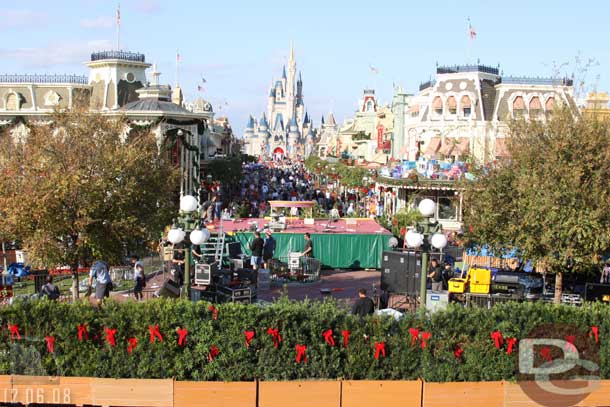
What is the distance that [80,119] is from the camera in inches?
609

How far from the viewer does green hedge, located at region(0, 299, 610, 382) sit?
10.3 metres

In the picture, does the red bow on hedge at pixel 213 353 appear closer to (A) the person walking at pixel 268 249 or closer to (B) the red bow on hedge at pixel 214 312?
(B) the red bow on hedge at pixel 214 312

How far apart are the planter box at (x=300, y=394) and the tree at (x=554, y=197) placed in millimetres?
7178

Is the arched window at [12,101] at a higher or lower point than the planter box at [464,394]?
higher

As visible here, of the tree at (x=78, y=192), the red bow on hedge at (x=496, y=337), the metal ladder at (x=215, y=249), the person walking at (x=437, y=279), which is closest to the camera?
the red bow on hedge at (x=496, y=337)

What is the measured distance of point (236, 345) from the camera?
34.1ft

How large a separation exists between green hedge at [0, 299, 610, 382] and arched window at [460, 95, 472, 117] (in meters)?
31.9

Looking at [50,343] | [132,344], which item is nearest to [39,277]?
[50,343]

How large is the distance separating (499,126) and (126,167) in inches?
1153

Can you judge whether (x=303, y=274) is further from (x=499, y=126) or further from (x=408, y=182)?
(x=499, y=126)

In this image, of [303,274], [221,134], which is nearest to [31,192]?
[303,274]

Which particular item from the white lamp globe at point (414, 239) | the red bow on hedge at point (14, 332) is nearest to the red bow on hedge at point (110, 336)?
the red bow on hedge at point (14, 332)

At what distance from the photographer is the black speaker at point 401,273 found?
17641mm

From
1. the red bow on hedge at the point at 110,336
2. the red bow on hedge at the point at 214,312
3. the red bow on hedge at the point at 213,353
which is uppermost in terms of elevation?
the red bow on hedge at the point at 214,312
